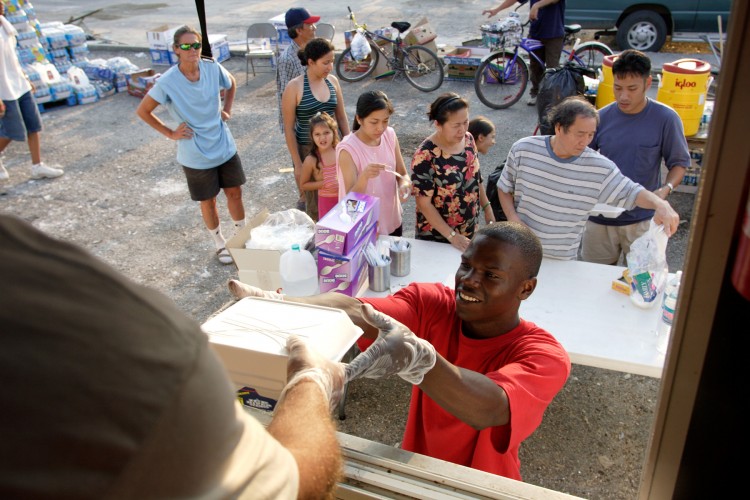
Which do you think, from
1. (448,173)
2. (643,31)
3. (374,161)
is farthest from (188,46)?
(643,31)

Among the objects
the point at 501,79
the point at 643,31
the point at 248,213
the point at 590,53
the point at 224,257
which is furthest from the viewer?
the point at 643,31

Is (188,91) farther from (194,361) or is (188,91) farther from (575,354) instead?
(194,361)

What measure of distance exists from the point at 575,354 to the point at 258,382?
1.93m

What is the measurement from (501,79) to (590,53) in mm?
1301

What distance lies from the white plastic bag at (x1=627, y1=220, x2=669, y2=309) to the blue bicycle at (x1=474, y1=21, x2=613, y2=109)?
5.61 meters

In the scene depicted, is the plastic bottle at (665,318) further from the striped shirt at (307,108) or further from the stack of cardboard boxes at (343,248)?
the striped shirt at (307,108)

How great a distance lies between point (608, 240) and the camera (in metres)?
4.34

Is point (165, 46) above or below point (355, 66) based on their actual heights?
above

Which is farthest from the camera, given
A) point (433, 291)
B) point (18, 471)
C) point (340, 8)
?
point (340, 8)

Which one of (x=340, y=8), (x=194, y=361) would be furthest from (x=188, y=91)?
(x=340, y=8)

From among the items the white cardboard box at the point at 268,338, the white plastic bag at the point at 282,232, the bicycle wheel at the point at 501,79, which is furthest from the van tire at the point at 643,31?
the white cardboard box at the point at 268,338

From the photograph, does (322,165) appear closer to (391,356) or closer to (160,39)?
(391,356)

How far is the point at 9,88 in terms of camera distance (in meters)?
6.79

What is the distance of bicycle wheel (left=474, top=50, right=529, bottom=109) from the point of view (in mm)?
8586
